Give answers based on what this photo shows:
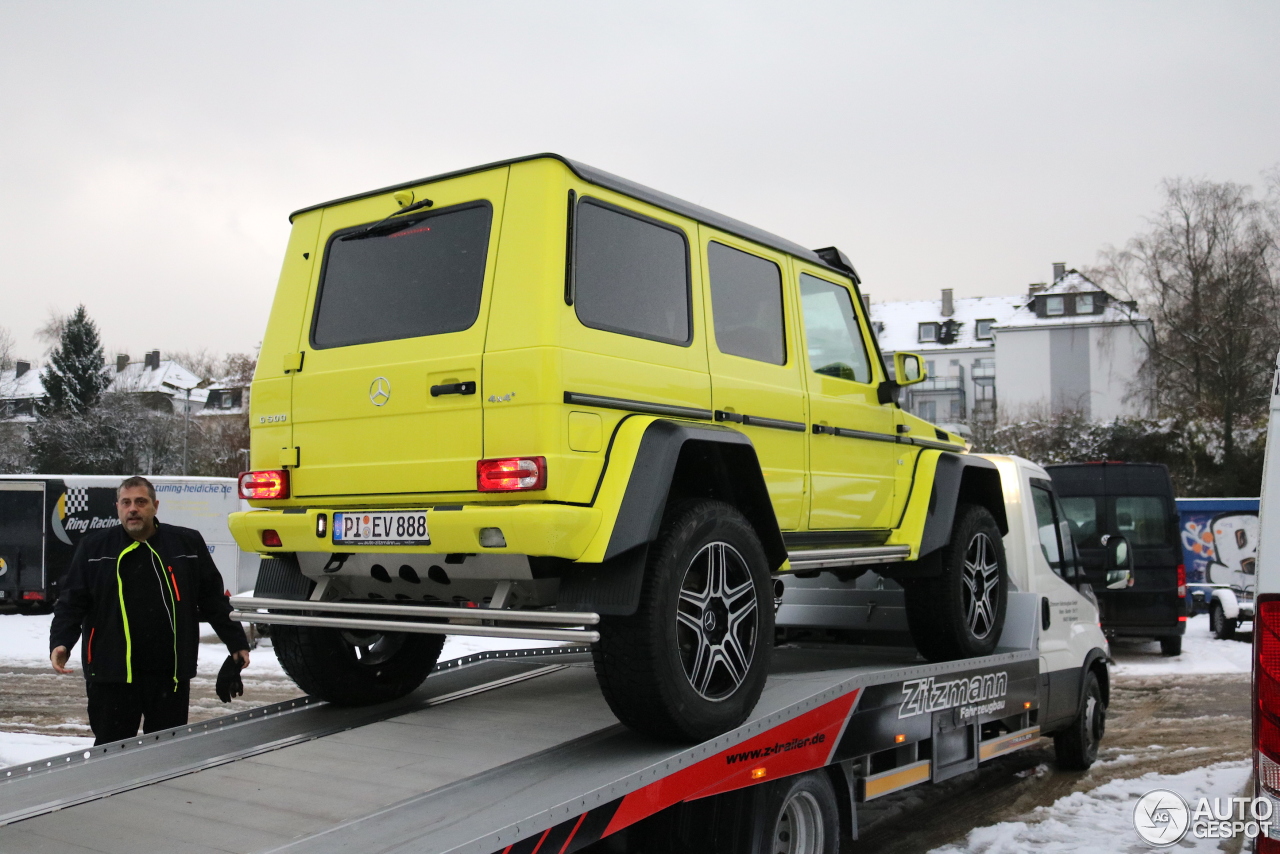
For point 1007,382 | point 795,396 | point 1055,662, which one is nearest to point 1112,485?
point 1055,662

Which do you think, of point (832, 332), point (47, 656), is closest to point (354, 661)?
point (832, 332)

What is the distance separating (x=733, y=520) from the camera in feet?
13.1

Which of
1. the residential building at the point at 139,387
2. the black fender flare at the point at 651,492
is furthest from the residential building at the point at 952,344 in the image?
the black fender flare at the point at 651,492

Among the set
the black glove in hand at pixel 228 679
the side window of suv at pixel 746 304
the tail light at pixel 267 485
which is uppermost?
the side window of suv at pixel 746 304

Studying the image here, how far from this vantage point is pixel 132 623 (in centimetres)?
471

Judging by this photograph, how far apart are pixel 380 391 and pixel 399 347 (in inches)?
7.1

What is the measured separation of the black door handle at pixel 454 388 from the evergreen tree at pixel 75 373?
166ft

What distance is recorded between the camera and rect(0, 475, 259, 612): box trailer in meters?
19.2

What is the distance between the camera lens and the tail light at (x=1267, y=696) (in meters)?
2.71

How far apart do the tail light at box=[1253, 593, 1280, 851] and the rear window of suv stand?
2624 mm

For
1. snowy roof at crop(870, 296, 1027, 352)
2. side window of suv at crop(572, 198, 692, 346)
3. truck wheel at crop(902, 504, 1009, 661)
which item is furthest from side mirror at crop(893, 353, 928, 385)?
snowy roof at crop(870, 296, 1027, 352)

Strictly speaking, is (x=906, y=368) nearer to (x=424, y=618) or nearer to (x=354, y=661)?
(x=424, y=618)

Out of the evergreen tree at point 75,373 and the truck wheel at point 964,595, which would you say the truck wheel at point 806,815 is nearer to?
the truck wheel at point 964,595

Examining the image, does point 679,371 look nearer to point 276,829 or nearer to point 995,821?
point 276,829
